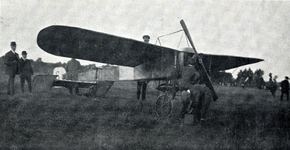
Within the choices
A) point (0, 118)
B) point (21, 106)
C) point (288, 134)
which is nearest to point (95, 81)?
point (21, 106)

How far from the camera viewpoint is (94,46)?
5.68 metres

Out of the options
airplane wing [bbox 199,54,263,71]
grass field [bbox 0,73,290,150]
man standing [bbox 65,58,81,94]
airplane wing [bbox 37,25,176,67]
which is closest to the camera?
grass field [bbox 0,73,290,150]

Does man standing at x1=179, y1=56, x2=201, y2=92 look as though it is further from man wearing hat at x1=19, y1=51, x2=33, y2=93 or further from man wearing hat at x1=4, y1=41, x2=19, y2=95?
man wearing hat at x1=19, y1=51, x2=33, y2=93

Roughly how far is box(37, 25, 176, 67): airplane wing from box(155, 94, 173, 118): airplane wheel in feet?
4.53

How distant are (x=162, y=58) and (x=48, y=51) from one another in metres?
3.27

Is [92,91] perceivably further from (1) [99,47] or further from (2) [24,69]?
(1) [99,47]

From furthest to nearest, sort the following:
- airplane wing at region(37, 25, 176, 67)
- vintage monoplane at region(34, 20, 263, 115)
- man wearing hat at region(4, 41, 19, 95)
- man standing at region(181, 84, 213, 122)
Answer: man wearing hat at region(4, 41, 19, 95)
man standing at region(181, 84, 213, 122)
vintage monoplane at region(34, 20, 263, 115)
airplane wing at region(37, 25, 176, 67)

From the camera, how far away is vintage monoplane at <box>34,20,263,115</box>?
4.86 m

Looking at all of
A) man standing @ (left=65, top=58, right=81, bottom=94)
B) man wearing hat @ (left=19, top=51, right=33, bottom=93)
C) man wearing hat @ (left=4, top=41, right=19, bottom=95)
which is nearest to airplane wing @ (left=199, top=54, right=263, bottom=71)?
man standing @ (left=65, top=58, right=81, bottom=94)

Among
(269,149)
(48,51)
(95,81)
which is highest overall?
(48,51)

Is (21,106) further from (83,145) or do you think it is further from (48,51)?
(83,145)

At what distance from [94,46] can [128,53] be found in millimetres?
1144

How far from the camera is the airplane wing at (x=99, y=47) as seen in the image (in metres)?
4.74

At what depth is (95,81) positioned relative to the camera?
34.0 feet
